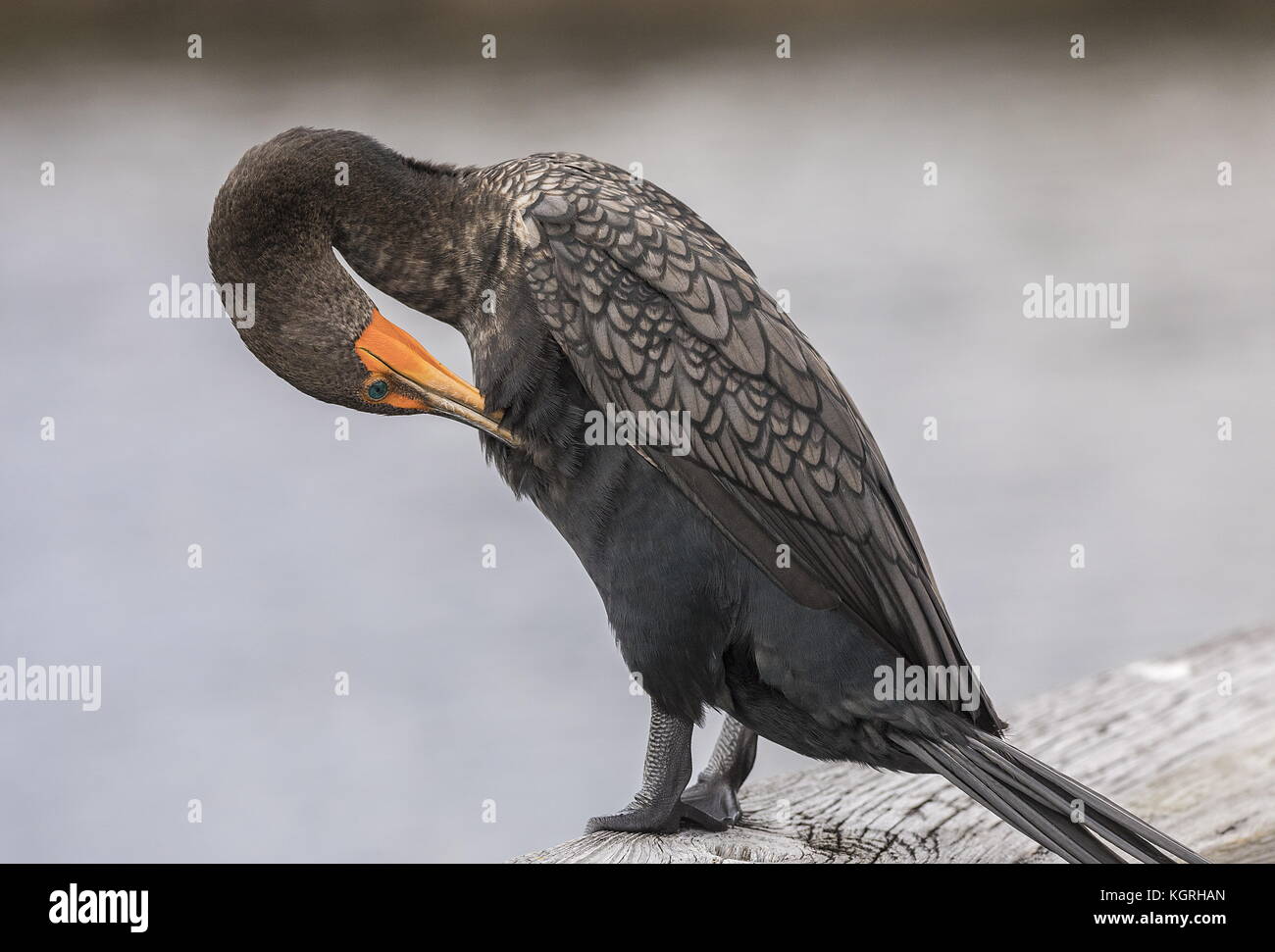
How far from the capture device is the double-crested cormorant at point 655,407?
229 cm

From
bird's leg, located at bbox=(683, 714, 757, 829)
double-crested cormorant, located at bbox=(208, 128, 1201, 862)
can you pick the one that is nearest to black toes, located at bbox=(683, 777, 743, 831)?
bird's leg, located at bbox=(683, 714, 757, 829)

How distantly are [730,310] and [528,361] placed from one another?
38cm

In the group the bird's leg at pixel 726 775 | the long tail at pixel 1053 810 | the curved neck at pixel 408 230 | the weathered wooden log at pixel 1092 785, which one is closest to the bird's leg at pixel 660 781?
the weathered wooden log at pixel 1092 785

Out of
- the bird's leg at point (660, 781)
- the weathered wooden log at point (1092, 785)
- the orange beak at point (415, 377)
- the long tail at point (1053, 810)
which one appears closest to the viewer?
the long tail at point (1053, 810)

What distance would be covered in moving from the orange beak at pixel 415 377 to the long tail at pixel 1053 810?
1045mm

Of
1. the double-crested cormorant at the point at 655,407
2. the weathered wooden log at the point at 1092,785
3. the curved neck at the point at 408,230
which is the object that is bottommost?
the weathered wooden log at the point at 1092,785

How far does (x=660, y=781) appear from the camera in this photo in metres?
2.57

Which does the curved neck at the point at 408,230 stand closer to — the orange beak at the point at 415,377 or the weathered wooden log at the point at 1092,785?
the orange beak at the point at 415,377

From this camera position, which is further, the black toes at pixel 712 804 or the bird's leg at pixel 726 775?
the bird's leg at pixel 726 775

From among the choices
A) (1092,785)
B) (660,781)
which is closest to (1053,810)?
(660,781)

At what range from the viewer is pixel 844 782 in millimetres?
3053

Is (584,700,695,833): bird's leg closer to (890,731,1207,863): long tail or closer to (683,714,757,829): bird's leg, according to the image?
(683,714,757,829): bird's leg

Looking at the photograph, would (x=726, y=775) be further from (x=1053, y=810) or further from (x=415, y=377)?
(x=415, y=377)

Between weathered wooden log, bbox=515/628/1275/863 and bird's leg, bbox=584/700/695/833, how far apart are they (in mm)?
31
